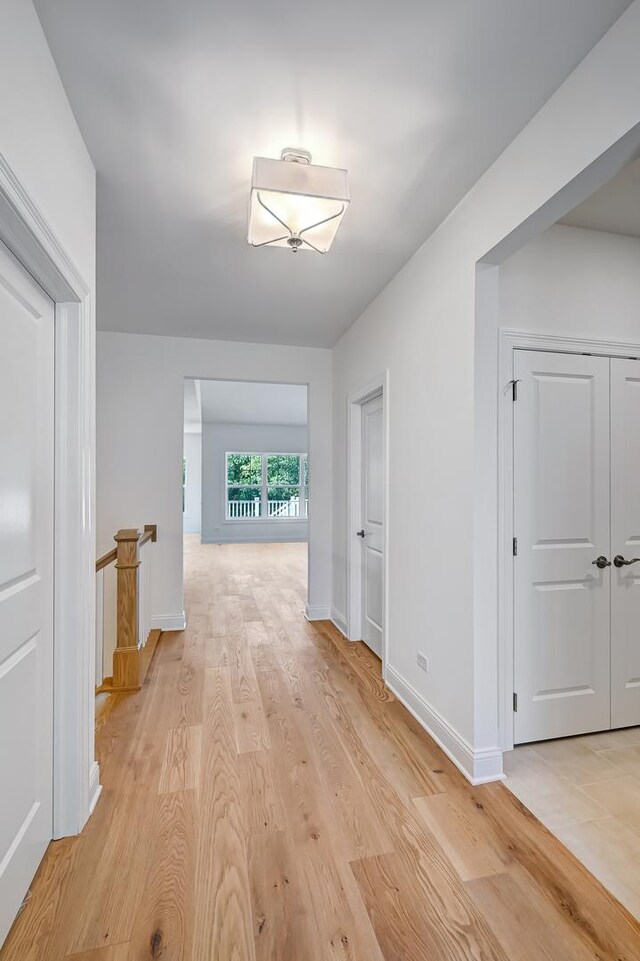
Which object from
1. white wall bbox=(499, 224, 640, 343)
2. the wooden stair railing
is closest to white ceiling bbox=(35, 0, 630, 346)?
white wall bbox=(499, 224, 640, 343)

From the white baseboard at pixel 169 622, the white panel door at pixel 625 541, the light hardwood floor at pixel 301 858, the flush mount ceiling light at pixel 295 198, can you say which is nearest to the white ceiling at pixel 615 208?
the white panel door at pixel 625 541

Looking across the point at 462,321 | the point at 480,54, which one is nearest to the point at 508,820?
the point at 462,321

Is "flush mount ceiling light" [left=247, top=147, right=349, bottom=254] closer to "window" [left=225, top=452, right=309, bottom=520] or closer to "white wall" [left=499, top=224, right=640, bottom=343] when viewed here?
"white wall" [left=499, top=224, right=640, bottom=343]

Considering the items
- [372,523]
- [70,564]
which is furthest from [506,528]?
[70,564]

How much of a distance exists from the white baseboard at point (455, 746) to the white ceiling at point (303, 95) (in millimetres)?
2510

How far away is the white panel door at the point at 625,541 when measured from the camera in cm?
232

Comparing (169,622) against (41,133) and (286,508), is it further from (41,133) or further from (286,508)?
(286,508)

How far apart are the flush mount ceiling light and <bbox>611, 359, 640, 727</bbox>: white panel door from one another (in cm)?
163

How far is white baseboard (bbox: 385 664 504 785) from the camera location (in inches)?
77.2

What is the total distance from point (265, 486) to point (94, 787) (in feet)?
28.7

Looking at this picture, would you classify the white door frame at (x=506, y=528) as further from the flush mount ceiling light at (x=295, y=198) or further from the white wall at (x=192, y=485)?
the white wall at (x=192, y=485)

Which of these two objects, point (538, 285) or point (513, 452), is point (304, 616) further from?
point (538, 285)

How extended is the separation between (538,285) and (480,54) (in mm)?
1072

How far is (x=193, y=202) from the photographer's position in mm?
2143
